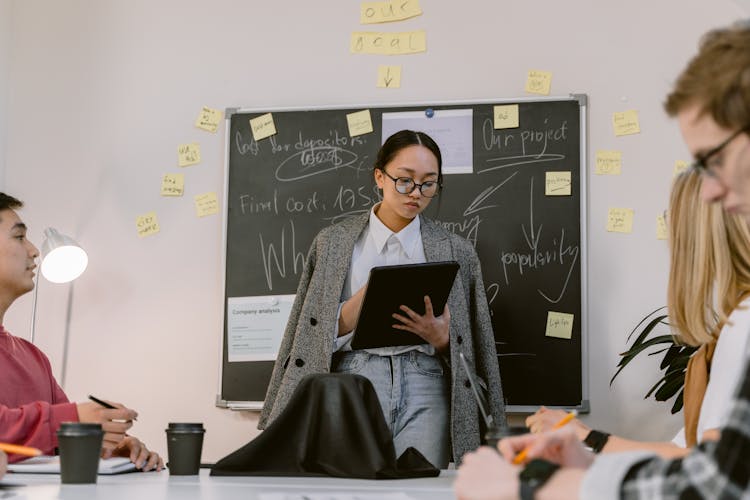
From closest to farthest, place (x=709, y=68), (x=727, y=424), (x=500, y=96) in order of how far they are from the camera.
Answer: (x=727, y=424) < (x=709, y=68) < (x=500, y=96)

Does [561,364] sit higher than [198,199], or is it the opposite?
[198,199]

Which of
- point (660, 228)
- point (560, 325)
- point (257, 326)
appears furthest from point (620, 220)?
point (257, 326)

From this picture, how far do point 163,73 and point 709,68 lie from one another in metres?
2.97

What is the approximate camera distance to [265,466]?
5.30ft

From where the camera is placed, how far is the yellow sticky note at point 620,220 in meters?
3.17

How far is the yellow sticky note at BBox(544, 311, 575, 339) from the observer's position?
3.11m

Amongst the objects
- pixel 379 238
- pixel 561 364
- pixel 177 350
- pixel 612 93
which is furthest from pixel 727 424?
pixel 177 350

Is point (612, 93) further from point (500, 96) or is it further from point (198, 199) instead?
point (198, 199)

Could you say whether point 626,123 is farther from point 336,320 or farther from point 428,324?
point 336,320

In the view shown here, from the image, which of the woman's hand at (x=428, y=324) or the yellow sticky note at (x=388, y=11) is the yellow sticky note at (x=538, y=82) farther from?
the woman's hand at (x=428, y=324)

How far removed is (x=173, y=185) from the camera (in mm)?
3504

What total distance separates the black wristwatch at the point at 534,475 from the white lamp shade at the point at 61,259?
101 inches

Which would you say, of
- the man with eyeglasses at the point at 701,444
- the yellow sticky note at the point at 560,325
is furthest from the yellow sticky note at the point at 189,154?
the man with eyeglasses at the point at 701,444

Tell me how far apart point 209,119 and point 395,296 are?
1.48 metres
